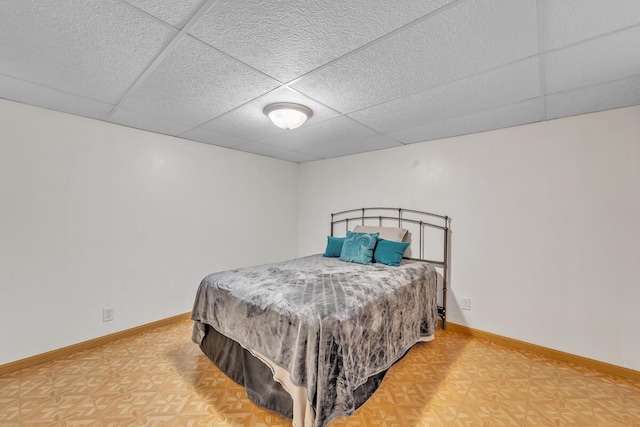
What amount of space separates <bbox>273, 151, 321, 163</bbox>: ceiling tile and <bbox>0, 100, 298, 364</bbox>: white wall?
0.68 m

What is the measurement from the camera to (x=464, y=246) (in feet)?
10.5

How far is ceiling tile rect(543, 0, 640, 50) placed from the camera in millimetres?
1213

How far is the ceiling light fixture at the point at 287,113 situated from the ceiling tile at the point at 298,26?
24.2 inches

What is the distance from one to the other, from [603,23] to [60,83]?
135 inches

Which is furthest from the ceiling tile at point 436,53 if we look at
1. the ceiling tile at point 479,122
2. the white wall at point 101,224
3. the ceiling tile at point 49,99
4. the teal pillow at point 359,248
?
the white wall at point 101,224

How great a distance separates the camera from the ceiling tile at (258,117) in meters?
2.19

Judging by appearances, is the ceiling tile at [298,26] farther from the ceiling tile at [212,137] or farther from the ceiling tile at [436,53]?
the ceiling tile at [212,137]

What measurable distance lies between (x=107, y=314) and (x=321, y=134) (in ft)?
10.1

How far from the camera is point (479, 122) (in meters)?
2.75

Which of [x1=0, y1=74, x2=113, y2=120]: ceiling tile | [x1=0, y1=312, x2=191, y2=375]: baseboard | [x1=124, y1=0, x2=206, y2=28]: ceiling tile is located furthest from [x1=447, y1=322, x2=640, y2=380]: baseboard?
[x1=0, y1=74, x2=113, y2=120]: ceiling tile

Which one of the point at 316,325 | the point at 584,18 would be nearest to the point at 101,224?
the point at 316,325

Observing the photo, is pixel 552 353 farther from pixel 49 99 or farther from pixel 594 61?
pixel 49 99

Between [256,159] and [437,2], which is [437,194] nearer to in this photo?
[437,2]

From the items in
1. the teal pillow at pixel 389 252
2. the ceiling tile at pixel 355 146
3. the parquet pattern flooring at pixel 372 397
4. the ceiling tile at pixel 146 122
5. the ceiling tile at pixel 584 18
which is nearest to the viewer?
the ceiling tile at pixel 584 18
